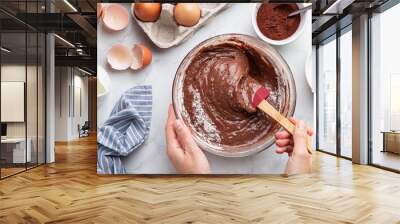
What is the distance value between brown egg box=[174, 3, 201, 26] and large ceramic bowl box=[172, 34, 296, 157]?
0.34m

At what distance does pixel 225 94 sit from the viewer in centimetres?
550

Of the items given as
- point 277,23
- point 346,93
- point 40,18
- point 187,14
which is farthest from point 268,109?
point 40,18

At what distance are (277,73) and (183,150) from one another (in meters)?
1.73

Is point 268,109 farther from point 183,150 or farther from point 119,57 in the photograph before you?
point 119,57

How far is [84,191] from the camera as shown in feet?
15.3

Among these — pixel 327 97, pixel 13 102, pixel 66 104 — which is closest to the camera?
pixel 13 102

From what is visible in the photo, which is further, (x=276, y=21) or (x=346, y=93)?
(x=346, y=93)

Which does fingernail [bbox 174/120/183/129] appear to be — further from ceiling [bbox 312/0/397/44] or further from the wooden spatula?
ceiling [bbox 312/0/397/44]

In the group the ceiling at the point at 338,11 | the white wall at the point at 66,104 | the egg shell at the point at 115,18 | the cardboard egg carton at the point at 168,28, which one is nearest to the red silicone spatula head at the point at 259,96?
the cardboard egg carton at the point at 168,28

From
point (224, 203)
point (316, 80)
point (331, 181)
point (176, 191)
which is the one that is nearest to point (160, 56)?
point (176, 191)

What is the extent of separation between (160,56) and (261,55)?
1435 mm

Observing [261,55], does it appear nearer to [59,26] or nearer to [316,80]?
[59,26]

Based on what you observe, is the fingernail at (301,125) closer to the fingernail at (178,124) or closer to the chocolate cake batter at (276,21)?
the chocolate cake batter at (276,21)

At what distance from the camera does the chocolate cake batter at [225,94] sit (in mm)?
5484
